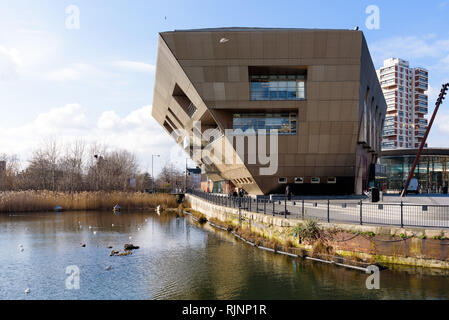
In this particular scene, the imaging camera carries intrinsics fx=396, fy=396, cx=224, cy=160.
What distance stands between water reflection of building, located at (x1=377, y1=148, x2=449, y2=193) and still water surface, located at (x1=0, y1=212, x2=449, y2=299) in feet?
179

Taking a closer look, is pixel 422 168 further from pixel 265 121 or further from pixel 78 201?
pixel 78 201

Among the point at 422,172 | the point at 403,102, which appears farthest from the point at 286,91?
the point at 403,102

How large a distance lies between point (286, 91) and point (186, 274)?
22.0 meters

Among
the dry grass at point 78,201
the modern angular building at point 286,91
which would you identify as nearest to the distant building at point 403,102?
the dry grass at point 78,201

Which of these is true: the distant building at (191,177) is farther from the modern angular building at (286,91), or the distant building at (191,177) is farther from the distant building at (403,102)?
the modern angular building at (286,91)

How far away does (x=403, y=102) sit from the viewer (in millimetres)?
136875

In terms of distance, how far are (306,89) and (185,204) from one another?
29282mm

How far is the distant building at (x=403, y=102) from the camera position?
443ft

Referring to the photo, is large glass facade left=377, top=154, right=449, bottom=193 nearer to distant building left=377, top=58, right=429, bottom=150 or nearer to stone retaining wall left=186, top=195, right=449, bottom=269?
stone retaining wall left=186, top=195, right=449, bottom=269

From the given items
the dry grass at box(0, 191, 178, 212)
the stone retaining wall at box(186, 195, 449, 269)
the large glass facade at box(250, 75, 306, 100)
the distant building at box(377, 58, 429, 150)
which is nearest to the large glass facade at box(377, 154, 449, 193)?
the dry grass at box(0, 191, 178, 212)
